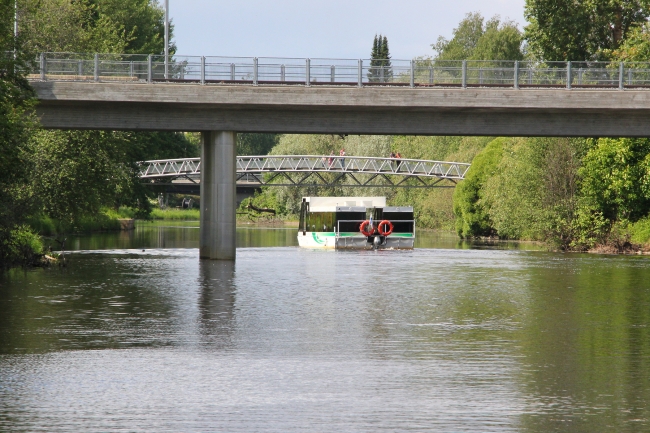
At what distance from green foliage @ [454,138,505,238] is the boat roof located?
16.0m

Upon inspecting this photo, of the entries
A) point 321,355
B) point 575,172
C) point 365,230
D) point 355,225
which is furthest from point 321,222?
point 321,355

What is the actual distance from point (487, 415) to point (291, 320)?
982 cm

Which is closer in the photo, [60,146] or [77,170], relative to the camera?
[60,146]

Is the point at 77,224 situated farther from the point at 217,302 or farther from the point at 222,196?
the point at 217,302

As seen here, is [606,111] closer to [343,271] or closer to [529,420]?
[343,271]

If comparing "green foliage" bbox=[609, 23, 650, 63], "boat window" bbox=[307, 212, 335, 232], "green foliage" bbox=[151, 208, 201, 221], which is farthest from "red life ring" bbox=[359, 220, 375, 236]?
"green foliage" bbox=[151, 208, 201, 221]

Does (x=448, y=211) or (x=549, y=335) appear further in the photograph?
(x=448, y=211)

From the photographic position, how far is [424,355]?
15820 millimetres

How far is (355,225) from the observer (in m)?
61.3

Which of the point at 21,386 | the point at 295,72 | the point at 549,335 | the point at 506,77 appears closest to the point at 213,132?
the point at 295,72

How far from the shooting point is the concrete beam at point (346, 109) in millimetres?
40344

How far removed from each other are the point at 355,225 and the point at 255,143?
387 feet

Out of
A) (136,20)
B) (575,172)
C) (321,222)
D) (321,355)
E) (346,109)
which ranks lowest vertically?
(321,355)

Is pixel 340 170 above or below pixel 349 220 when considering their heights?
above
